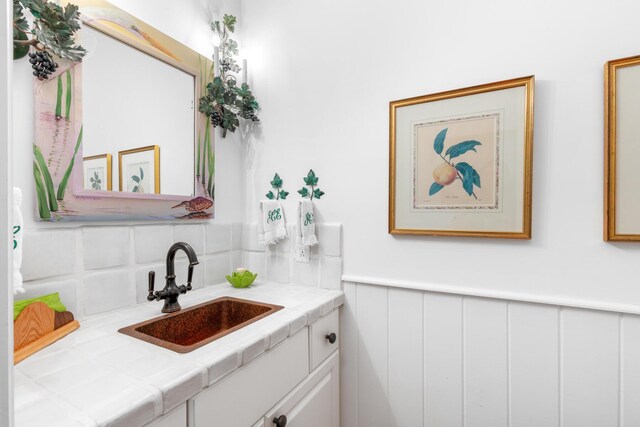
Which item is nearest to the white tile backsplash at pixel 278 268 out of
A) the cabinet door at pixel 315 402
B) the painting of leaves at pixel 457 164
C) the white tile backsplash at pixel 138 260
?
the white tile backsplash at pixel 138 260

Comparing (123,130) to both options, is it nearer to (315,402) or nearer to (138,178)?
(138,178)

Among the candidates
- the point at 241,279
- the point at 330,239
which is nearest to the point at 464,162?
the point at 330,239

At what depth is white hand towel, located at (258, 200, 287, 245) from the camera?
4.83 feet

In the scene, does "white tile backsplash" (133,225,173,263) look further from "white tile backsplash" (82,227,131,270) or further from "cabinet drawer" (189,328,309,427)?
"cabinet drawer" (189,328,309,427)

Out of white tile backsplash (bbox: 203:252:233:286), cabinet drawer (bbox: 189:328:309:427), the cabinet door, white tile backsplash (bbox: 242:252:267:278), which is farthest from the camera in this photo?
white tile backsplash (bbox: 242:252:267:278)

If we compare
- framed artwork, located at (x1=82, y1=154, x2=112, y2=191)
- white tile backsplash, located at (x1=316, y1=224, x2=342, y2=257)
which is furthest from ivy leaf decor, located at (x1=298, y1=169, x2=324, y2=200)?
framed artwork, located at (x1=82, y1=154, x2=112, y2=191)

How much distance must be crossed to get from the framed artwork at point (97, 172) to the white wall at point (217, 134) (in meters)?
0.14

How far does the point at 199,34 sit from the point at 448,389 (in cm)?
180

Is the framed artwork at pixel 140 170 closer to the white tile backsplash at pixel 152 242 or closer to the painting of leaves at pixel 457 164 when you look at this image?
the white tile backsplash at pixel 152 242

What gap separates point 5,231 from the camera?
334 mm

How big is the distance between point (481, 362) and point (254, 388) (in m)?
0.79

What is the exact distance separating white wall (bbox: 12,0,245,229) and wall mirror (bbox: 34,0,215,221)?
0.02m

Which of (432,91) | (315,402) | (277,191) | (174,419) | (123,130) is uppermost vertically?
(432,91)

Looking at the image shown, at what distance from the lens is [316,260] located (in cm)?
142
